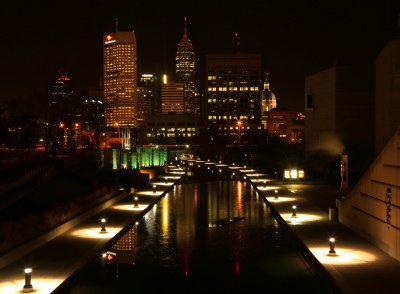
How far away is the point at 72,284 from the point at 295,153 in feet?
158

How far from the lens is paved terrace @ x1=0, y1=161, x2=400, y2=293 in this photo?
41.8ft

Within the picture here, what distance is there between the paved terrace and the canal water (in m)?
0.35

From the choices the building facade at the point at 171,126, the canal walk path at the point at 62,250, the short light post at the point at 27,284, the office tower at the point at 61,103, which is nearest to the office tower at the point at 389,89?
the canal walk path at the point at 62,250

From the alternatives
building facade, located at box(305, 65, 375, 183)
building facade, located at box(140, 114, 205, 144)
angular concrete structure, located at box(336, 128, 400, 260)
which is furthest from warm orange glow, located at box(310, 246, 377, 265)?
building facade, located at box(140, 114, 205, 144)

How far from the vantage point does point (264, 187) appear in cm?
3903

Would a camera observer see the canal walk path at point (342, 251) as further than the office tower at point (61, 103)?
No

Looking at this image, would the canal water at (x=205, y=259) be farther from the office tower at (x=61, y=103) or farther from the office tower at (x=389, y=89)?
the office tower at (x=61, y=103)

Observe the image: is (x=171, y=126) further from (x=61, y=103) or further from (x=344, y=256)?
(x=344, y=256)

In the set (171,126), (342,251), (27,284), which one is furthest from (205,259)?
(171,126)

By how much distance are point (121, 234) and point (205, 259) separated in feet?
15.6

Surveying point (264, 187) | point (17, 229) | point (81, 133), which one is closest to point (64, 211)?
point (17, 229)

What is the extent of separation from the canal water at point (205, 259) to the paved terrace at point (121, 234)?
1.15ft

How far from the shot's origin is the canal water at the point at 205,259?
535 inches

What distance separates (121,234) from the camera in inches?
804
